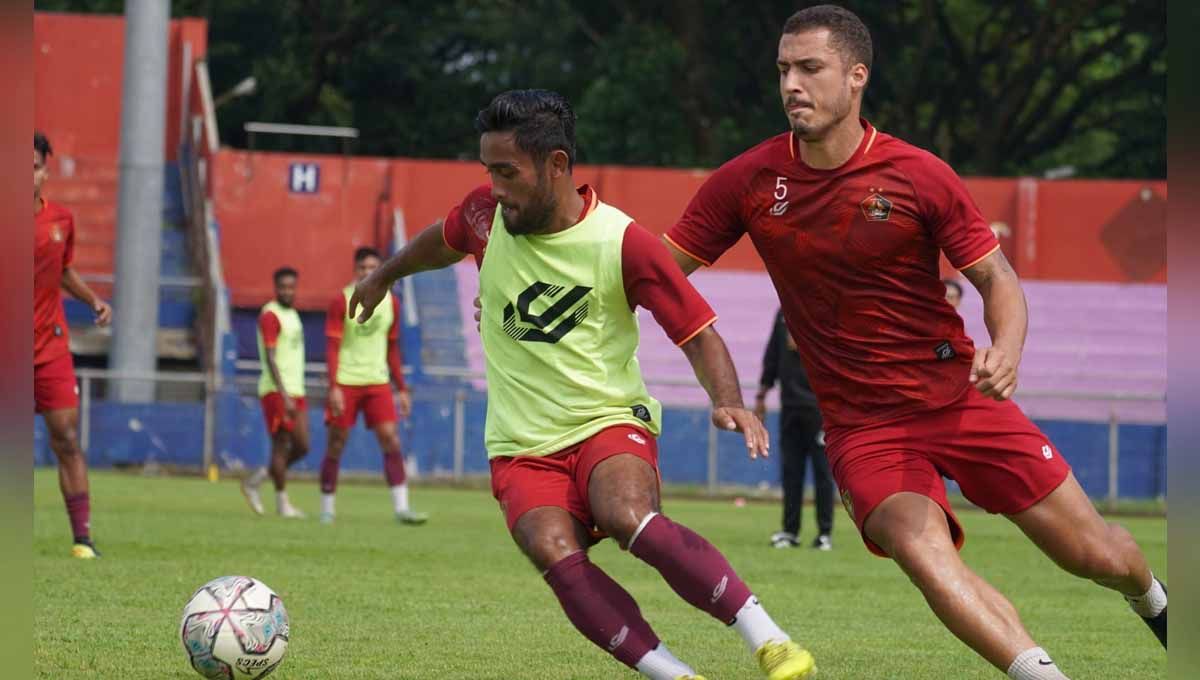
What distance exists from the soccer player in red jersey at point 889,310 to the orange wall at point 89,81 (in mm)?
29168

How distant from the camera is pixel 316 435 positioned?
993 inches

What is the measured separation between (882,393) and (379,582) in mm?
5405

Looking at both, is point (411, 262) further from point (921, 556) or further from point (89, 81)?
point (89, 81)

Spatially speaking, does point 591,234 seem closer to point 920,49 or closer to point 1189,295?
point 1189,295

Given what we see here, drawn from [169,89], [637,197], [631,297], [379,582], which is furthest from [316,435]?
[631,297]

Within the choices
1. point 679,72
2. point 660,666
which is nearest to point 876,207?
point 660,666

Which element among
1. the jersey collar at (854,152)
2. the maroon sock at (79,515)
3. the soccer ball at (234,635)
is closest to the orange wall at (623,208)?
the maroon sock at (79,515)

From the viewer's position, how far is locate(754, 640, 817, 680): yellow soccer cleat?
5.64m

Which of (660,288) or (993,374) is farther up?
(660,288)

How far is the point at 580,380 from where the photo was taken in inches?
249

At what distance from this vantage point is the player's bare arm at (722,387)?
19.7 ft

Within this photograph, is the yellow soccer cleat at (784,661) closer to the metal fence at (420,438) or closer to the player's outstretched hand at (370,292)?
the player's outstretched hand at (370,292)

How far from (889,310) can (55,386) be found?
7027 millimetres

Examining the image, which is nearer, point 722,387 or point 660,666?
point 660,666
